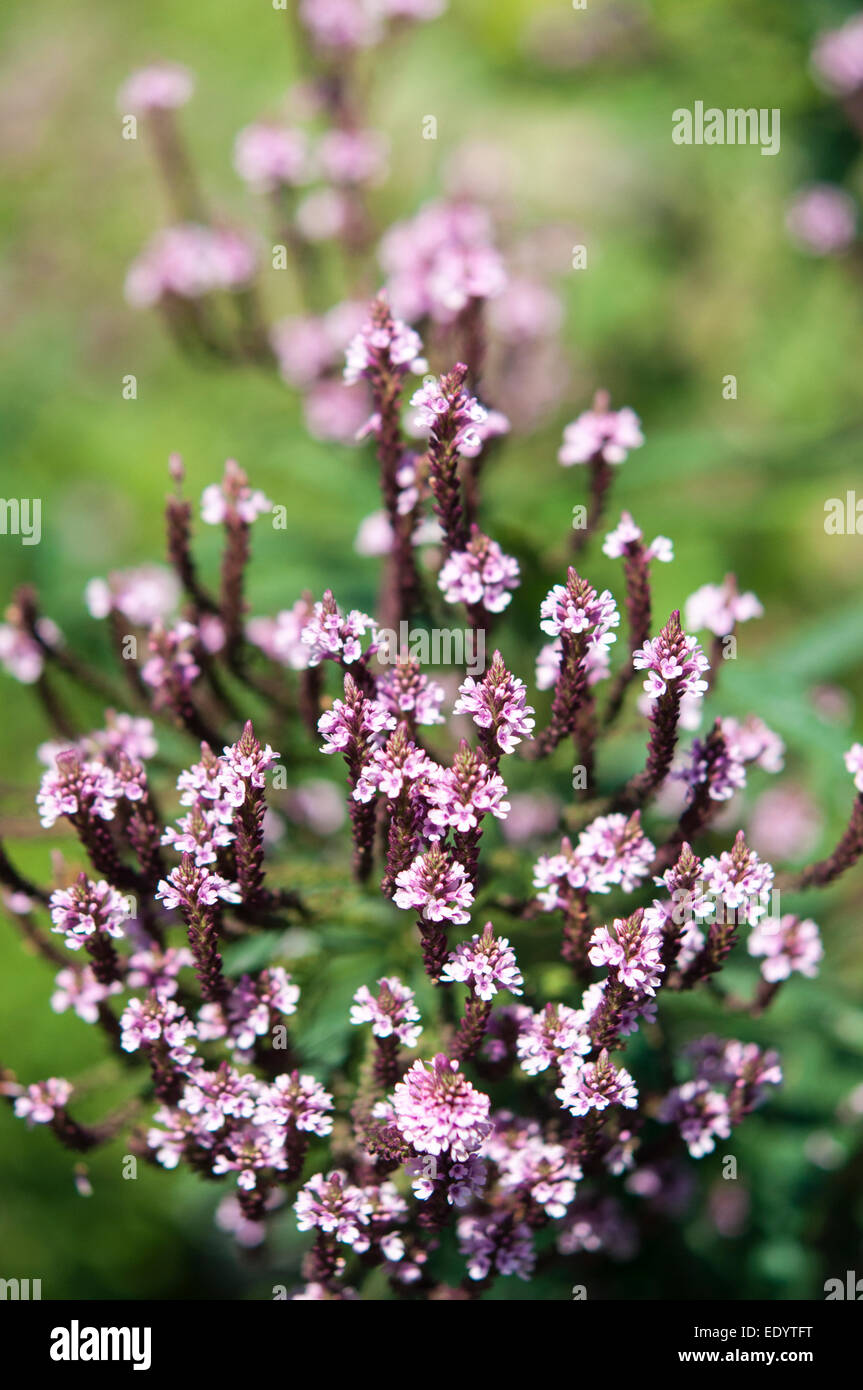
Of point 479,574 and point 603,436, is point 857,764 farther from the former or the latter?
point 603,436

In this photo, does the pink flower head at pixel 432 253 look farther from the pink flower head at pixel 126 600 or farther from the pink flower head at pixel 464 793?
the pink flower head at pixel 464 793

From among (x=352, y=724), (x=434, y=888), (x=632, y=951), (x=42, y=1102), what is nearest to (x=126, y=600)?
(x=352, y=724)

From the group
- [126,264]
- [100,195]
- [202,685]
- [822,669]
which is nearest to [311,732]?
[202,685]

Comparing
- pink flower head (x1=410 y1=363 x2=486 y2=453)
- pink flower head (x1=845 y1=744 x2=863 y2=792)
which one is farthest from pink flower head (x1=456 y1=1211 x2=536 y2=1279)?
pink flower head (x1=410 y1=363 x2=486 y2=453)

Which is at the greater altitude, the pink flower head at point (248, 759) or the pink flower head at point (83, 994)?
the pink flower head at point (248, 759)

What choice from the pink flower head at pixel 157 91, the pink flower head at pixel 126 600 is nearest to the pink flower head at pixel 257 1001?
the pink flower head at pixel 126 600
